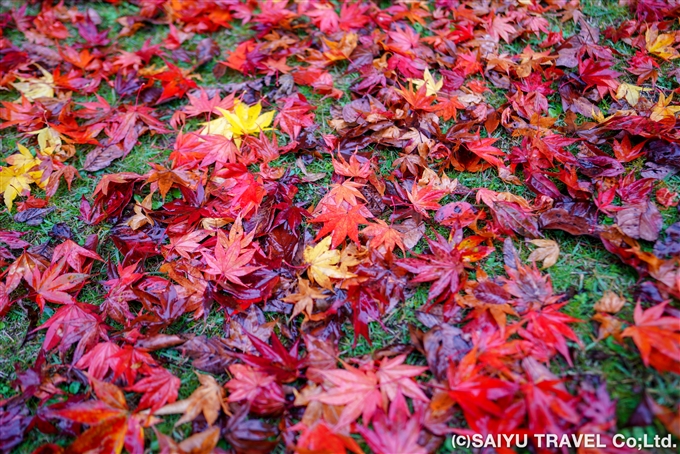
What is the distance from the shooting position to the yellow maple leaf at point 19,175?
6.55ft

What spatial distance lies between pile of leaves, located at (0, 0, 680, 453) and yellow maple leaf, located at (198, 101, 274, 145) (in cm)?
1

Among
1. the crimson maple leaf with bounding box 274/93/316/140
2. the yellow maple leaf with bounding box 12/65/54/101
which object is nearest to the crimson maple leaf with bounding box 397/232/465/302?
the crimson maple leaf with bounding box 274/93/316/140

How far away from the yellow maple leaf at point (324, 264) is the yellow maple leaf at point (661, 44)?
6.09 feet

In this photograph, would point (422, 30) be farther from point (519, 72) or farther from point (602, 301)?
point (602, 301)

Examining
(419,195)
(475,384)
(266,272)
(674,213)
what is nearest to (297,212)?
(266,272)

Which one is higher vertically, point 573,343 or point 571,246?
point 571,246

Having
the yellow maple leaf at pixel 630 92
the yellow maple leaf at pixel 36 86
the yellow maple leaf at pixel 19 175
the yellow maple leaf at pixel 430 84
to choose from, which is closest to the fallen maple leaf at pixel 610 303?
the yellow maple leaf at pixel 630 92

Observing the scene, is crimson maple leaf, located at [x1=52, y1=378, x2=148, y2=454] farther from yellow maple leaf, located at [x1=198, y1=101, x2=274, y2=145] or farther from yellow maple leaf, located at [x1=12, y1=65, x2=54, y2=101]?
yellow maple leaf, located at [x1=12, y1=65, x2=54, y2=101]

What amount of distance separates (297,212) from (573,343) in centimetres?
110

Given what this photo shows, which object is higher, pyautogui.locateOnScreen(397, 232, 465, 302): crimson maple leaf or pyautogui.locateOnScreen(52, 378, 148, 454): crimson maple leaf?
pyautogui.locateOnScreen(397, 232, 465, 302): crimson maple leaf

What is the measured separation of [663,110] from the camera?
1.86m

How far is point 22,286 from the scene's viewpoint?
1.75 meters

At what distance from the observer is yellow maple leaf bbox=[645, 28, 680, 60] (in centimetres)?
208

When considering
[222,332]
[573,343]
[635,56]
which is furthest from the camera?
[635,56]
